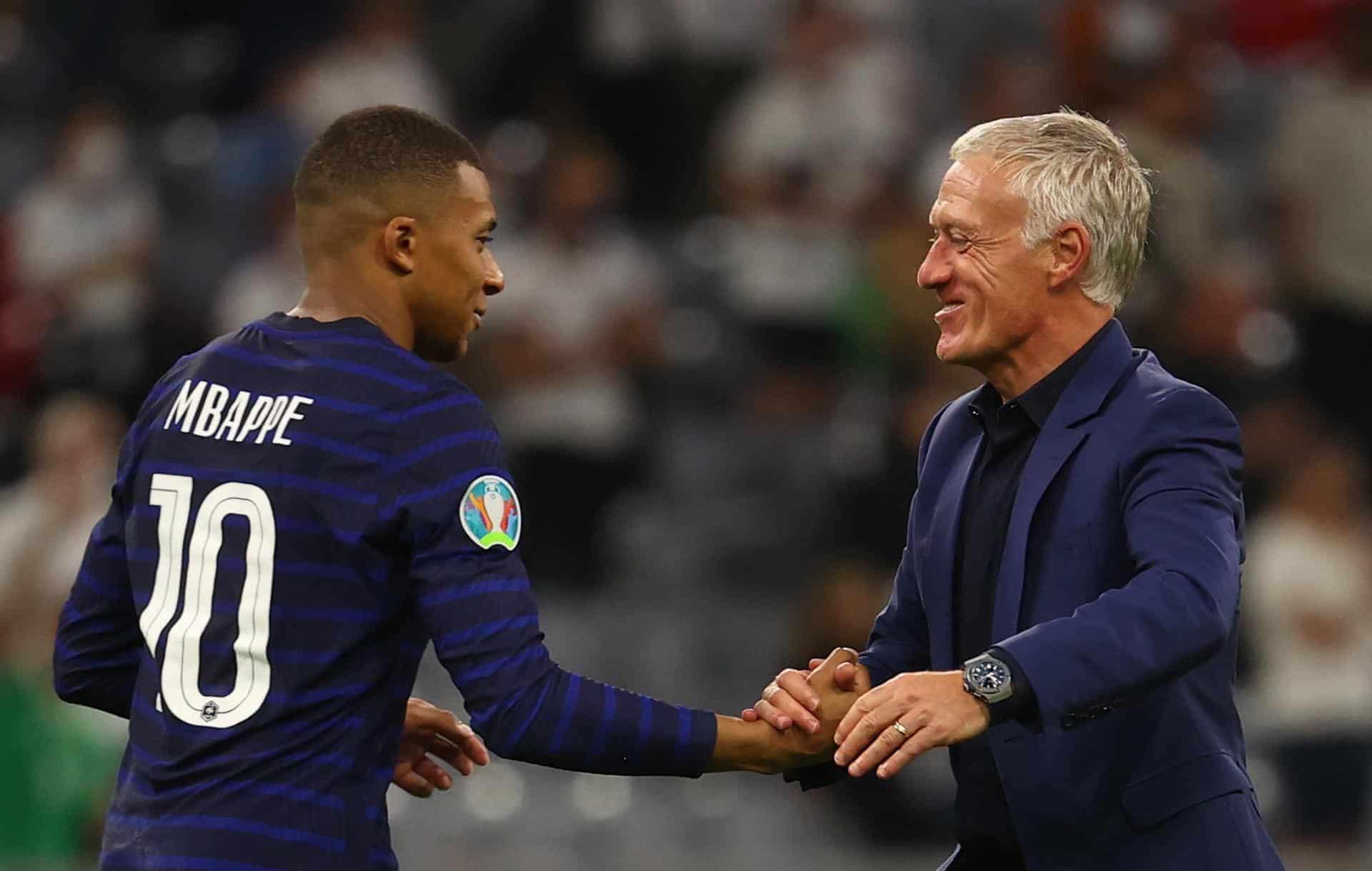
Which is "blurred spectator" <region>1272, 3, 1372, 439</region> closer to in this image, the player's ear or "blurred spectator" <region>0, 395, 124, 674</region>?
"blurred spectator" <region>0, 395, 124, 674</region>

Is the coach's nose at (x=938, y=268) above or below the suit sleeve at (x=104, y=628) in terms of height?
above

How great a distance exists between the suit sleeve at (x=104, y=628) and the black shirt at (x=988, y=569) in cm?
137

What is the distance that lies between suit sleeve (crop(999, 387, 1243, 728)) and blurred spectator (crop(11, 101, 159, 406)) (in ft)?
18.8

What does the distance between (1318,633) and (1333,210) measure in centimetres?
199

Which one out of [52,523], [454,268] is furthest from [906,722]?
[52,523]

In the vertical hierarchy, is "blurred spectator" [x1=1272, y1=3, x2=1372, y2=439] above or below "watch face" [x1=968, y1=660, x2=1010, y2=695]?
above

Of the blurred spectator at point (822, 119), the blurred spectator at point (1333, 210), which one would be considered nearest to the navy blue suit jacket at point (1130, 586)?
the blurred spectator at point (1333, 210)

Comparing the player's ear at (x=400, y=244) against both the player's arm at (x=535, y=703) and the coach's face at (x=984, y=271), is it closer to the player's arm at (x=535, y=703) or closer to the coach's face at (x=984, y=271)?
the player's arm at (x=535, y=703)

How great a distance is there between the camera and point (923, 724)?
9.84ft

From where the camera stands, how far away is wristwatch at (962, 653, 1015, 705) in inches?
118

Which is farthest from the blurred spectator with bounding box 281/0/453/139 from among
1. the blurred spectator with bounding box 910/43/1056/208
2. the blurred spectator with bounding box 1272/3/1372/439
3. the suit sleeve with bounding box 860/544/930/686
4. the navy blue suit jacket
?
the navy blue suit jacket

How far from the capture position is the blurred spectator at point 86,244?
8.30 meters

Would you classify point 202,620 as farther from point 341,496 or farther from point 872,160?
point 872,160

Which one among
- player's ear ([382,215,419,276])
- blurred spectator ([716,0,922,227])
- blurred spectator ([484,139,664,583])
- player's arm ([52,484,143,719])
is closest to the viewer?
player's ear ([382,215,419,276])
